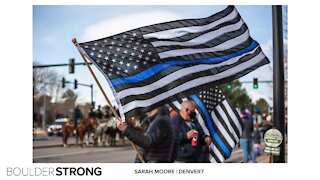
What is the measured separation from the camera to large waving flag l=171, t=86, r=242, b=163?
21.1 ft

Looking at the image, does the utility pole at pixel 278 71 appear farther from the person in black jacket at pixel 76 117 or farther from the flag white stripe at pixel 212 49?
the person in black jacket at pixel 76 117

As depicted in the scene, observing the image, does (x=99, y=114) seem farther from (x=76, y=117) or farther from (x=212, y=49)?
(x=212, y=49)

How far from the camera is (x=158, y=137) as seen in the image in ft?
18.3

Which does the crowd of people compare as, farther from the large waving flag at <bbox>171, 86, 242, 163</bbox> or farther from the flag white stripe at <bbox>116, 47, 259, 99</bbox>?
the flag white stripe at <bbox>116, 47, 259, 99</bbox>

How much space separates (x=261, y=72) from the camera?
6715 millimetres

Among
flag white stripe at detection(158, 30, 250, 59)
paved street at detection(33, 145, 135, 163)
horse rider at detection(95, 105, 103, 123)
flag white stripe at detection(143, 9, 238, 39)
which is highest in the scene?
flag white stripe at detection(143, 9, 238, 39)

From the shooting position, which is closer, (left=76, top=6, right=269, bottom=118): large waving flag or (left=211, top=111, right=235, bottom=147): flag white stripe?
(left=76, top=6, right=269, bottom=118): large waving flag

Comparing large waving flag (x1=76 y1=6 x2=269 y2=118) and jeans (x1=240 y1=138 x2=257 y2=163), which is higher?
large waving flag (x1=76 y1=6 x2=269 y2=118)

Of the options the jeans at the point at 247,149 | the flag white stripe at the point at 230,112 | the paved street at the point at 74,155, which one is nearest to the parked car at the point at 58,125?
the paved street at the point at 74,155

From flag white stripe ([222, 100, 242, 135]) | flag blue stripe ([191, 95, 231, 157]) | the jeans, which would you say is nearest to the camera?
flag blue stripe ([191, 95, 231, 157])

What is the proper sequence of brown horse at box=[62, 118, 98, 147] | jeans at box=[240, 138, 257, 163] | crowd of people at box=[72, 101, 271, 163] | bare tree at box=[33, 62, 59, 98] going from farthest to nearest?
1. brown horse at box=[62, 118, 98, 147]
2. jeans at box=[240, 138, 257, 163]
3. bare tree at box=[33, 62, 59, 98]
4. crowd of people at box=[72, 101, 271, 163]

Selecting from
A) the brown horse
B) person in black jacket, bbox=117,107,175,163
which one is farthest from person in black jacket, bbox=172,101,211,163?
the brown horse

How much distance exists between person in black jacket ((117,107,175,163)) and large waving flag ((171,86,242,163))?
59 centimetres
